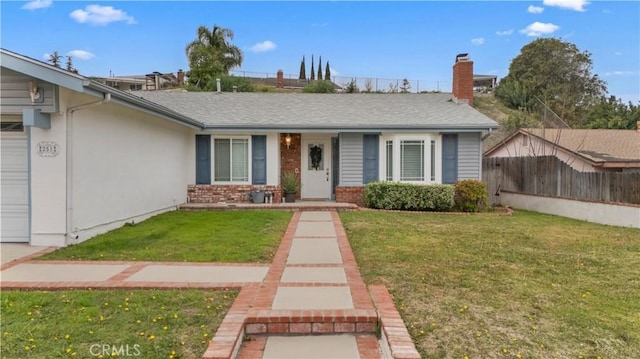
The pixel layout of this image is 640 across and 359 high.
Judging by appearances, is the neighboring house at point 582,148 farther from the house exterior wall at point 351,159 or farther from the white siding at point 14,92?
the white siding at point 14,92

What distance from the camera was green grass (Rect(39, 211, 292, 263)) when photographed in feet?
19.7

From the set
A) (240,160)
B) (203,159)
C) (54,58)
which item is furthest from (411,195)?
(54,58)

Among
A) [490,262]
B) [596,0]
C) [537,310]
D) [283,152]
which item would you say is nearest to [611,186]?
[490,262]

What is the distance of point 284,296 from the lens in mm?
4168

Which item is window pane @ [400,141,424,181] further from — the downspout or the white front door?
the downspout

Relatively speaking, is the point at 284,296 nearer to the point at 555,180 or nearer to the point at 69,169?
the point at 69,169

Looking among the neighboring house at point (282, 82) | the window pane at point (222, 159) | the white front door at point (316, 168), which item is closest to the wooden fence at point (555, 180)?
the white front door at point (316, 168)

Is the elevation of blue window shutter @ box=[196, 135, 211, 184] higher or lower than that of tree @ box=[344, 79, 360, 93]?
lower

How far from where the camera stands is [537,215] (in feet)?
39.4

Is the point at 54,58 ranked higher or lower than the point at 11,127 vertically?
higher

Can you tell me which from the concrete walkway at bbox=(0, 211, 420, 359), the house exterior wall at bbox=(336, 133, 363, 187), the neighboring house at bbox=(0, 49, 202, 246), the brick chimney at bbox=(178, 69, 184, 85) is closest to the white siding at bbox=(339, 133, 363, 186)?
the house exterior wall at bbox=(336, 133, 363, 187)

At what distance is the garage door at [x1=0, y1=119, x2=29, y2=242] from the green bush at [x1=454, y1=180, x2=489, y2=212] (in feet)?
37.3

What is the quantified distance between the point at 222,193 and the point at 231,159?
1188 mm

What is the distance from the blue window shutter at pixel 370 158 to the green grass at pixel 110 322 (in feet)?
30.3
